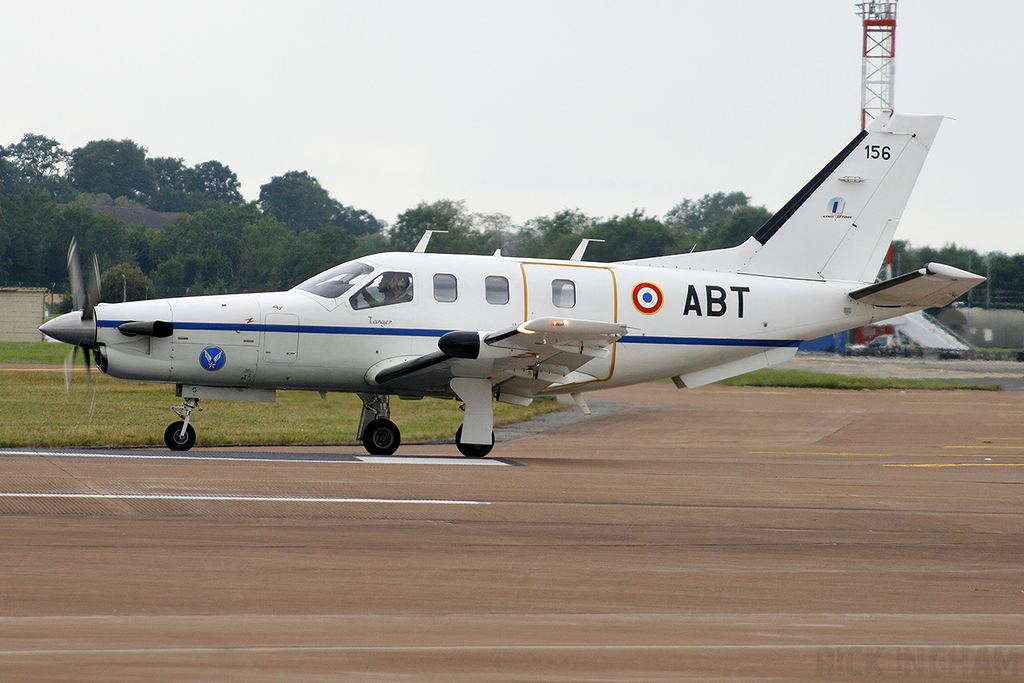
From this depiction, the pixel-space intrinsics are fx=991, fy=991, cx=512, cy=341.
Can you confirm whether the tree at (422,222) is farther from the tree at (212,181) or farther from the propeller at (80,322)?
the tree at (212,181)

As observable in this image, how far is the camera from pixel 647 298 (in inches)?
630

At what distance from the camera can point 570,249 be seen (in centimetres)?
3688

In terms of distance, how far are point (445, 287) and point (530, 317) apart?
1389 millimetres

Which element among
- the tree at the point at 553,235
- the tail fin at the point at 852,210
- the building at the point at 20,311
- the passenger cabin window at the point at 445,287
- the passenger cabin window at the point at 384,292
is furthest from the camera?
the building at the point at 20,311

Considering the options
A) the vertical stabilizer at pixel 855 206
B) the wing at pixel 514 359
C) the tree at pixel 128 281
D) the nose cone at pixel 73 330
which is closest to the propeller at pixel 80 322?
the nose cone at pixel 73 330

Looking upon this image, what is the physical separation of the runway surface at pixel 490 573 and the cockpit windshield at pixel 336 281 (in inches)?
118

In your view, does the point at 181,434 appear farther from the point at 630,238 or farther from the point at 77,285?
the point at 630,238

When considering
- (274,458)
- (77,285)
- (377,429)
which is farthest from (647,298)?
(77,285)

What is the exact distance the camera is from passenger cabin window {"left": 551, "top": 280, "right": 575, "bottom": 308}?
50.7ft

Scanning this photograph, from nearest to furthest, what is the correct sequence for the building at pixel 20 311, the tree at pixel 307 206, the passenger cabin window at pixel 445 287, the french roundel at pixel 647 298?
1. the passenger cabin window at pixel 445 287
2. the french roundel at pixel 647 298
3. the building at pixel 20 311
4. the tree at pixel 307 206

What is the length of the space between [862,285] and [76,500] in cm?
1340

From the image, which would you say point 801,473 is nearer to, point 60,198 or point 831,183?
point 831,183

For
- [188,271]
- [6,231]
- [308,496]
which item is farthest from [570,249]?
[6,231]

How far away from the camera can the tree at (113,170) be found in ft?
400
